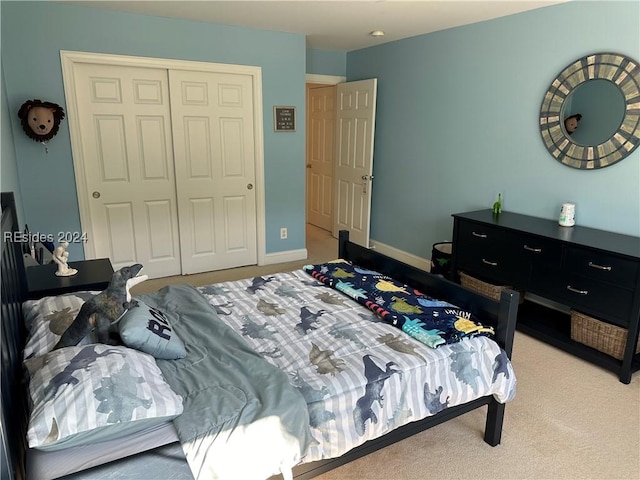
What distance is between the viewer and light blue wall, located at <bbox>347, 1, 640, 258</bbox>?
3.00 metres

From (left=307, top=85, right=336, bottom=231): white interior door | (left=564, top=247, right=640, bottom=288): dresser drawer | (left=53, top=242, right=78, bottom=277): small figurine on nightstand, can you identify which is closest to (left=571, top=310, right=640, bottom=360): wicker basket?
(left=564, top=247, right=640, bottom=288): dresser drawer

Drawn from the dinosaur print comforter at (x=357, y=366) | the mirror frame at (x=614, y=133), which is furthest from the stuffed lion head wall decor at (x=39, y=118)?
the mirror frame at (x=614, y=133)

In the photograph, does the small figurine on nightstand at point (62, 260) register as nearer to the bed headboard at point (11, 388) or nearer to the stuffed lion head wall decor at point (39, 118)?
the bed headboard at point (11, 388)

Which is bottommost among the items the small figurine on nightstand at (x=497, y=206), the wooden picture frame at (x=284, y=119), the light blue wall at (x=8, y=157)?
the small figurine on nightstand at (x=497, y=206)

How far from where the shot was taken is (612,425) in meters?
2.24

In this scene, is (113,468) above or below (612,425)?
above

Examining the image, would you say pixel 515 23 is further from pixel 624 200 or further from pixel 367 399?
pixel 367 399

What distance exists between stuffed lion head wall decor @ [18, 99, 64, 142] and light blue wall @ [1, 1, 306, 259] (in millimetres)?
127

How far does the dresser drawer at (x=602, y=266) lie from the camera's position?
2494 mm

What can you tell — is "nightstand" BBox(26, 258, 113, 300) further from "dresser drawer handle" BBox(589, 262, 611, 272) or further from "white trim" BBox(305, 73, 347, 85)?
"white trim" BBox(305, 73, 347, 85)

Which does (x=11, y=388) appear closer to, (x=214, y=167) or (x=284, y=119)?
(x=214, y=167)

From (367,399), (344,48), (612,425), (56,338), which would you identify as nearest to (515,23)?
(344,48)

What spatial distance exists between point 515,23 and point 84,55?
3.45 meters

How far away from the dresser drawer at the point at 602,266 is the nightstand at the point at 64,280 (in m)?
2.86
